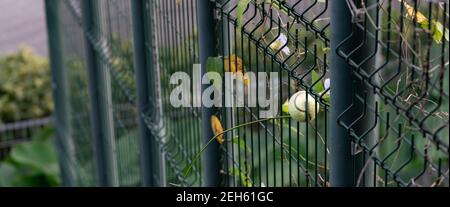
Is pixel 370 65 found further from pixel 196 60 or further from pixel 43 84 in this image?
pixel 43 84

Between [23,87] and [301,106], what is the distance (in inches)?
343

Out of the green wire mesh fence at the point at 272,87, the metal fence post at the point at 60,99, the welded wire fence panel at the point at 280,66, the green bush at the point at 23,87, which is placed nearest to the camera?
the green wire mesh fence at the point at 272,87

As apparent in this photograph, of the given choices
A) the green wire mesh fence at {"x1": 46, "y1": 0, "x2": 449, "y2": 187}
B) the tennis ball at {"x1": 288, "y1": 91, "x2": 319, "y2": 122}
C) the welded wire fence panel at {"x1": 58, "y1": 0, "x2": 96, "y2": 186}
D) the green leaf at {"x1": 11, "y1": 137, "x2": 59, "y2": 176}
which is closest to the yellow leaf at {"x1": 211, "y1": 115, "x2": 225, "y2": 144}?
the green wire mesh fence at {"x1": 46, "y1": 0, "x2": 449, "y2": 187}

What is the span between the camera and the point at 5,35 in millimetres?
12680

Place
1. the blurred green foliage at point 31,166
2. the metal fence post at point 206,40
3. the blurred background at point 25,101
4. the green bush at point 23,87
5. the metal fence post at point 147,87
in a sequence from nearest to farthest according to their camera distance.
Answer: the metal fence post at point 206,40
the metal fence post at point 147,87
the blurred green foliage at point 31,166
the blurred background at point 25,101
the green bush at point 23,87

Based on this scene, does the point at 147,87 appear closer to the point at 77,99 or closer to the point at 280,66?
the point at 280,66

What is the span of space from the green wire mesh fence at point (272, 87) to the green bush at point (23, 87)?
183 inches

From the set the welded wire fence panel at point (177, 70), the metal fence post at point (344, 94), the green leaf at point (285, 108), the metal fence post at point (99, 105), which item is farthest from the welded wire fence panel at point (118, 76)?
the metal fence post at point (344, 94)

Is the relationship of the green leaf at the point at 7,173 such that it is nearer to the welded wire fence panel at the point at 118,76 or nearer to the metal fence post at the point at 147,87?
the welded wire fence panel at the point at 118,76

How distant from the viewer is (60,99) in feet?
26.2

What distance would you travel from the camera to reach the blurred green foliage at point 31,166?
7796mm
